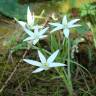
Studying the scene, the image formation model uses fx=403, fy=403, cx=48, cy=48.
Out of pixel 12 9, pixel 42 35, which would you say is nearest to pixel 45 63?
pixel 42 35

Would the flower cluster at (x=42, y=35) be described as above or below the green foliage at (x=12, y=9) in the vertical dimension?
below

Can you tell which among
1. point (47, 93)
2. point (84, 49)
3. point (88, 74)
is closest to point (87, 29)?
point (84, 49)

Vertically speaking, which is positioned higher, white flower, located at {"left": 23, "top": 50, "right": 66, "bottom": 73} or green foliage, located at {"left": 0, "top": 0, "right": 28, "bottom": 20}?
green foliage, located at {"left": 0, "top": 0, "right": 28, "bottom": 20}

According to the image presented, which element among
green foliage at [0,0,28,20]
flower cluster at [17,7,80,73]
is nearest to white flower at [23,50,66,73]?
flower cluster at [17,7,80,73]

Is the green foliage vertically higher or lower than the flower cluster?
higher

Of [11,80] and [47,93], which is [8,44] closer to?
[11,80]

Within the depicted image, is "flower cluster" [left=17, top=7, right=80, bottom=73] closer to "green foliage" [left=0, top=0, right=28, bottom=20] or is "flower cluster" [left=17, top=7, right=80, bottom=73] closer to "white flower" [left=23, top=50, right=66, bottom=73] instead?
"white flower" [left=23, top=50, right=66, bottom=73]

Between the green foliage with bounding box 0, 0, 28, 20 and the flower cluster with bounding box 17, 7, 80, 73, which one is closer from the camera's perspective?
the flower cluster with bounding box 17, 7, 80, 73

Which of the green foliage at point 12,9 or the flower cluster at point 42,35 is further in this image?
the green foliage at point 12,9

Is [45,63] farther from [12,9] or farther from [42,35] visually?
[12,9]

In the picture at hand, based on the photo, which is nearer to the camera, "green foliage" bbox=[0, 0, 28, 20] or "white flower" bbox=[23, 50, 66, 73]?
"white flower" bbox=[23, 50, 66, 73]

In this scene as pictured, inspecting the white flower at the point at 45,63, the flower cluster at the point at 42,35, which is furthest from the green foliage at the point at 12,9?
the white flower at the point at 45,63

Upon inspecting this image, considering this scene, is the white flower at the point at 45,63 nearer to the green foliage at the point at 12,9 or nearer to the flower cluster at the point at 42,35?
the flower cluster at the point at 42,35
